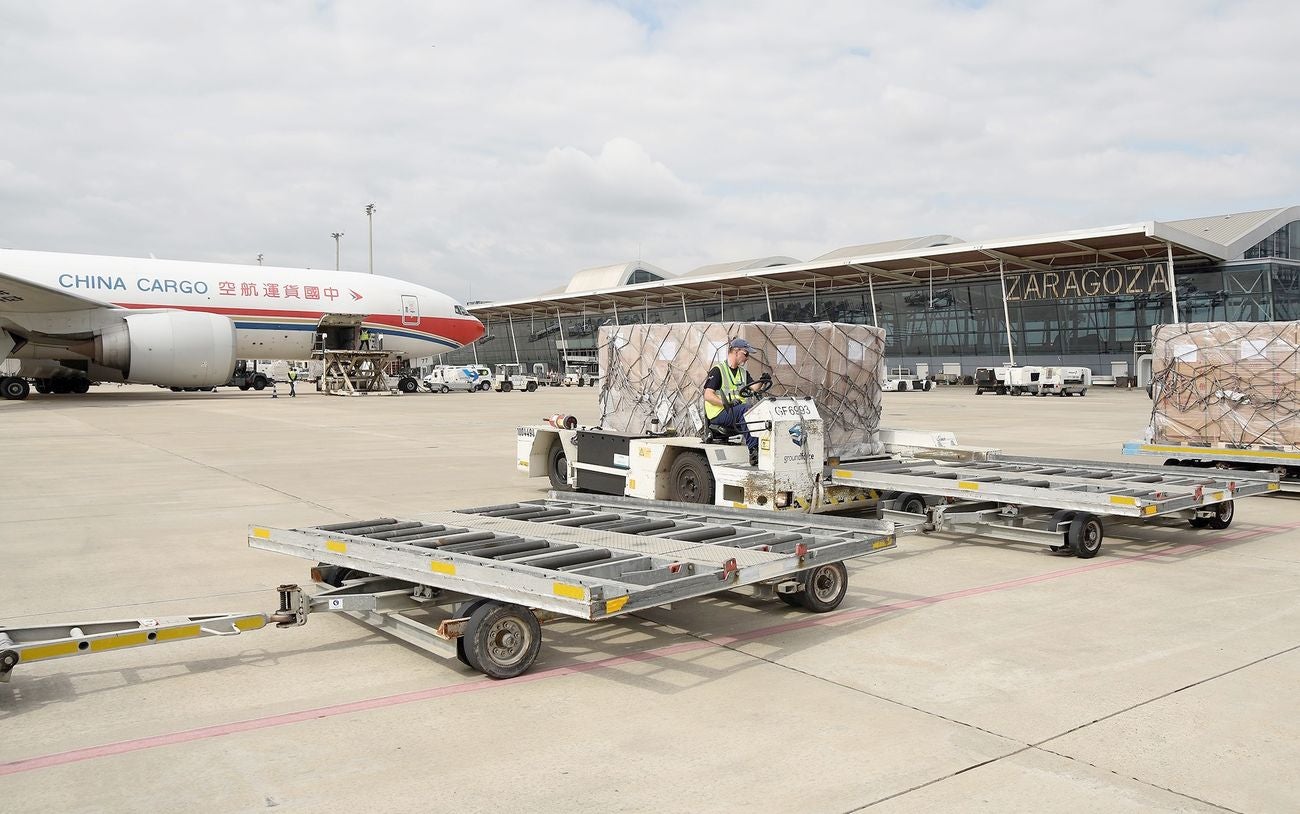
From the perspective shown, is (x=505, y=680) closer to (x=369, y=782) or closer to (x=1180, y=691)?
(x=369, y=782)

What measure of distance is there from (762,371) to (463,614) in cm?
657

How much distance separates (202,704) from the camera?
5.01 metres

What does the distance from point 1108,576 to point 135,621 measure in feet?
24.1

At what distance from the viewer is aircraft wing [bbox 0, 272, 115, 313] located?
30578 mm

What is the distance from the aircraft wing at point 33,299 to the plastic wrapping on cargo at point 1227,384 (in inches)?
1286

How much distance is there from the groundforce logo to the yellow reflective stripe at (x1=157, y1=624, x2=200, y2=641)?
199 feet

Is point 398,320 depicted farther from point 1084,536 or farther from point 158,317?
point 1084,536

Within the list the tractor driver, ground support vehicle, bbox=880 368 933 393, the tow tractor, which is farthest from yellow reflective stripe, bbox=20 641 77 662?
ground support vehicle, bbox=880 368 933 393

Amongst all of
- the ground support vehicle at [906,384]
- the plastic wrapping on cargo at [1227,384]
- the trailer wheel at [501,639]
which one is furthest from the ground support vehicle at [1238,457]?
the ground support vehicle at [906,384]

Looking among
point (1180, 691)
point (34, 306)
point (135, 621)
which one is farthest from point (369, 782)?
point (34, 306)

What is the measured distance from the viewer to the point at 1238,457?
42.2ft

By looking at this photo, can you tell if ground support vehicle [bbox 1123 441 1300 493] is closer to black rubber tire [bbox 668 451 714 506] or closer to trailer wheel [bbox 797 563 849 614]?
black rubber tire [bbox 668 451 714 506]

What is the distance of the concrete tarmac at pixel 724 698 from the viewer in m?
3.95

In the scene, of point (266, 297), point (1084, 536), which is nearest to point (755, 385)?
point (1084, 536)
